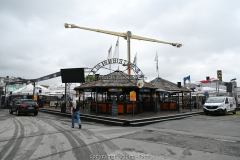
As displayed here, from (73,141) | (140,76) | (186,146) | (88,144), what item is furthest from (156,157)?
(140,76)

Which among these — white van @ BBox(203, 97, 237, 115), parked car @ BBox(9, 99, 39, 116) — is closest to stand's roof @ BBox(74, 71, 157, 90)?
parked car @ BBox(9, 99, 39, 116)

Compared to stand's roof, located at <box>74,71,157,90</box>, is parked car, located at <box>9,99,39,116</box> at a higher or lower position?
lower

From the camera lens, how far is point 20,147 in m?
5.98

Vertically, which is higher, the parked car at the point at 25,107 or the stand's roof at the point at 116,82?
the stand's roof at the point at 116,82

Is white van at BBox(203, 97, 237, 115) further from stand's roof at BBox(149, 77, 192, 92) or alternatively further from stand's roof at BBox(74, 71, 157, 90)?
stand's roof at BBox(74, 71, 157, 90)

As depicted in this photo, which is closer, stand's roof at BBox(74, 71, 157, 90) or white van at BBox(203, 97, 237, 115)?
stand's roof at BBox(74, 71, 157, 90)

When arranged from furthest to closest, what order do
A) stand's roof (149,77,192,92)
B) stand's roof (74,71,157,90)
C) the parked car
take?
stand's roof (149,77,192,92) → the parked car → stand's roof (74,71,157,90)

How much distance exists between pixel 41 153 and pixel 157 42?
39.9m

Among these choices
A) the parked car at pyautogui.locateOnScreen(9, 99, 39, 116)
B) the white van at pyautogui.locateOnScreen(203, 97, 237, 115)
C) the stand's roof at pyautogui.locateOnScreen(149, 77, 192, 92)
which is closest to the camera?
the white van at pyautogui.locateOnScreen(203, 97, 237, 115)

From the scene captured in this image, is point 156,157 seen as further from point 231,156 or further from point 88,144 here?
point 88,144

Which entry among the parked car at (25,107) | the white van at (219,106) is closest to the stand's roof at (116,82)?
the parked car at (25,107)

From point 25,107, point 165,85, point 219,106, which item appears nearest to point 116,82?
point 165,85

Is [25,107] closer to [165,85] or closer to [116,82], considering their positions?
[116,82]

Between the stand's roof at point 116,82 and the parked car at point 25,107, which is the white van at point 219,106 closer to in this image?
the stand's roof at point 116,82
